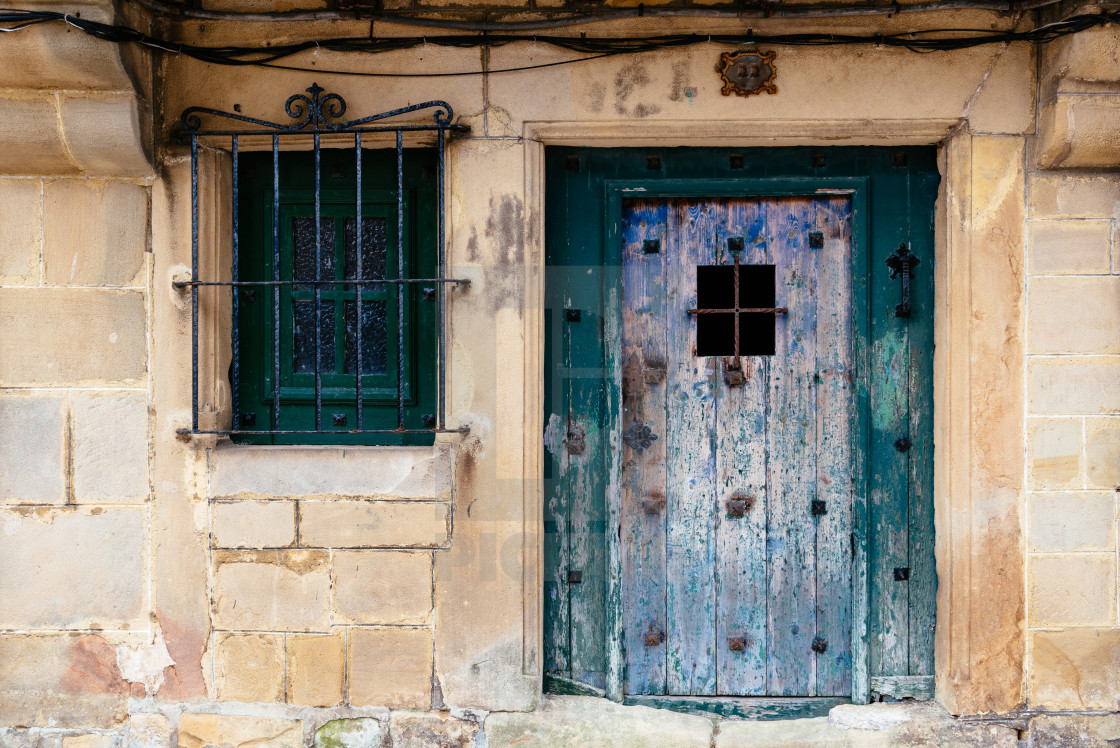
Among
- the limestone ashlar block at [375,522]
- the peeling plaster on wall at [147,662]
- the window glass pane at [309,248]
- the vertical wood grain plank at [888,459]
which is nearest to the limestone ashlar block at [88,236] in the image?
the window glass pane at [309,248]

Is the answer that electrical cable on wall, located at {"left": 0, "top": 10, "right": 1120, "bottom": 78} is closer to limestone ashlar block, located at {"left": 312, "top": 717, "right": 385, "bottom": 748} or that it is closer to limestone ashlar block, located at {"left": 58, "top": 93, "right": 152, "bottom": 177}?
limestone ashlar block, located at {"left": 58, "top": 93, "right": 152, "bottom": 177}

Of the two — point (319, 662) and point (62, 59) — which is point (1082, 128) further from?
point (62, 59)

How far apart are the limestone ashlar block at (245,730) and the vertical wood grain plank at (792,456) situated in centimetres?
176

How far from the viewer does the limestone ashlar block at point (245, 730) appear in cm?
271

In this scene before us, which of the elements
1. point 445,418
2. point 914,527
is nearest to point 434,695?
point 445,418

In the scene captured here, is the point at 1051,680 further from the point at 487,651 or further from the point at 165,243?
the point at 165,243

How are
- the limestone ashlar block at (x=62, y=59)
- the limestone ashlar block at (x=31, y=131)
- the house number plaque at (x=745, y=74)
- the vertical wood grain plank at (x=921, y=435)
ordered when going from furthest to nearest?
the vertical wood grain plank at (x=921, y=435), the house number plaque at (x=745, y=74), the limestone ashlar block at (x=31, y=131), the limestone ashlar block at (x=62, y=59)

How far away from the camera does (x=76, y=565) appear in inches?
107

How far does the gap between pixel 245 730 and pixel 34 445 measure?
126 centimetres

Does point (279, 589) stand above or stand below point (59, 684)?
above

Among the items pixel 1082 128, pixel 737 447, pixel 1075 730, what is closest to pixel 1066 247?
pixel 1082 128

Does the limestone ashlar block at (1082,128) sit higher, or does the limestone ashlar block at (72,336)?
the limestone ashlar block at (1082,128)

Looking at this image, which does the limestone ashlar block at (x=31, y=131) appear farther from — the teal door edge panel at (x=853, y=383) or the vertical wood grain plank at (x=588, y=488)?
the vertical wood grain plank at (x=588, y=488)

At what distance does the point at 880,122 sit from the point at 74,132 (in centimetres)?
275
